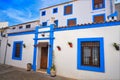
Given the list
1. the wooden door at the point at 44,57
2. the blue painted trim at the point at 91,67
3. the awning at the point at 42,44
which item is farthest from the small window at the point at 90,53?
the wooden door at the point at 44,57

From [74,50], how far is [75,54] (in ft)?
1.10

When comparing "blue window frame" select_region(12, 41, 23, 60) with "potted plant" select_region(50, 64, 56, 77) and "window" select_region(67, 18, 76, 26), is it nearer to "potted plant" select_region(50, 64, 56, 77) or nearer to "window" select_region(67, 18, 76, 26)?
"potted plant" select_region(50, 64, 56, 77)

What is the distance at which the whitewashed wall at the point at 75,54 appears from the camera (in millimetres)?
6812

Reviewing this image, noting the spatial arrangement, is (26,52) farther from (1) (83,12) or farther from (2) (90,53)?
(1) (83,12)

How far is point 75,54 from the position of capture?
8.24 m

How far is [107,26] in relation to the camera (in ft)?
23.8

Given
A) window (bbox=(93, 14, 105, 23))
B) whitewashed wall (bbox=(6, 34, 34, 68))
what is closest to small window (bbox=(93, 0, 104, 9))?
window (bbox=(93, 14, 105, 23))

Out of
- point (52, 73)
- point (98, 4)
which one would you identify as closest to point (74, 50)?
point (52, 73)

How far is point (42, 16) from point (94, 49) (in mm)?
17048

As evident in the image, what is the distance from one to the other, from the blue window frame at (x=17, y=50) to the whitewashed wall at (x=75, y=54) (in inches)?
196

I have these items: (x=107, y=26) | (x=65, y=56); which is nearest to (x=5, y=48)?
(x=65, y=56)

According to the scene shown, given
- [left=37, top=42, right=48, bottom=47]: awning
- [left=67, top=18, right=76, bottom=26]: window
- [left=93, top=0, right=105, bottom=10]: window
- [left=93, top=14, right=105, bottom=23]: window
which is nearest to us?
[left=37, top=42, right=48, bottom=47]: awning

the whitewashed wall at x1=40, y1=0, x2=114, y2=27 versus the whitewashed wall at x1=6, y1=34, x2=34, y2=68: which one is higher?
the whitewashed wall at x1=40, y1=0, x2=114, y2=27

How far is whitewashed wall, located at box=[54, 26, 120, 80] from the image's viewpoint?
6812 millimetres
